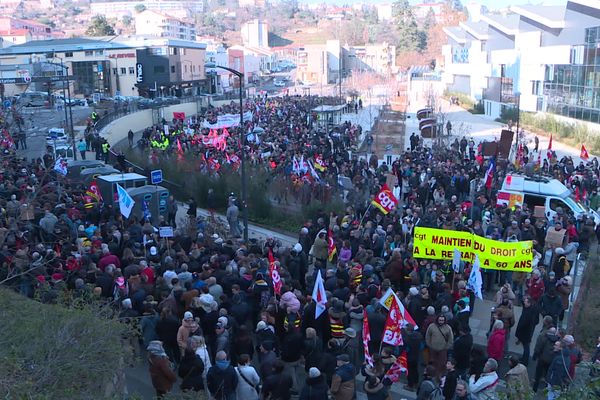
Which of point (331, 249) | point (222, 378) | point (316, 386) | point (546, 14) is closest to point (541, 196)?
point (331, 249)

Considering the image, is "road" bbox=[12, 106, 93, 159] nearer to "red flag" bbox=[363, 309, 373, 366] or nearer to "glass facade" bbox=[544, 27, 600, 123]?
"red flag" bbox=[363, 309, 373, 366]

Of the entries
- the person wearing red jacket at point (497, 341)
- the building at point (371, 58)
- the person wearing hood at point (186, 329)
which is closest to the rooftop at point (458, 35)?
the building at point (371, 58)

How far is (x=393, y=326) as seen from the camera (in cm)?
938

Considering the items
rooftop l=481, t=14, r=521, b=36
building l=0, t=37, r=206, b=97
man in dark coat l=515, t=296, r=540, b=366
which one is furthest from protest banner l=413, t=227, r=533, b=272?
building l=0, t=37, r=206, b=97

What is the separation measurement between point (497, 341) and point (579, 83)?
36725 mm

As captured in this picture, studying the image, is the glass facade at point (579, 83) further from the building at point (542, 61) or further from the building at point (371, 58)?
the building at point (371, 58)

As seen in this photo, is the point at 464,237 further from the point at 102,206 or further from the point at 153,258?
the point at 102,206

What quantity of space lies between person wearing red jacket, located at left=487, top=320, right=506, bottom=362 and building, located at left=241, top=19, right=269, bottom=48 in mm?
182695

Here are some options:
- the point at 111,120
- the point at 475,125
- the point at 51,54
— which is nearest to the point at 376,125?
the point at 475,125

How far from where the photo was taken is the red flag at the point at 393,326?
9.36m

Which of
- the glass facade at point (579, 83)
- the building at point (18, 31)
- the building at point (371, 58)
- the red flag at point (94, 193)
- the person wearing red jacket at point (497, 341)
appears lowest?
the person wearing red jacket at point (497, 341)

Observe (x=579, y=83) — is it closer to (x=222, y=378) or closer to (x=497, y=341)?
(x=497, y=341)

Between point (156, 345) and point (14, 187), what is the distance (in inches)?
454

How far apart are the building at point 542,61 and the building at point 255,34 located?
122 metres
